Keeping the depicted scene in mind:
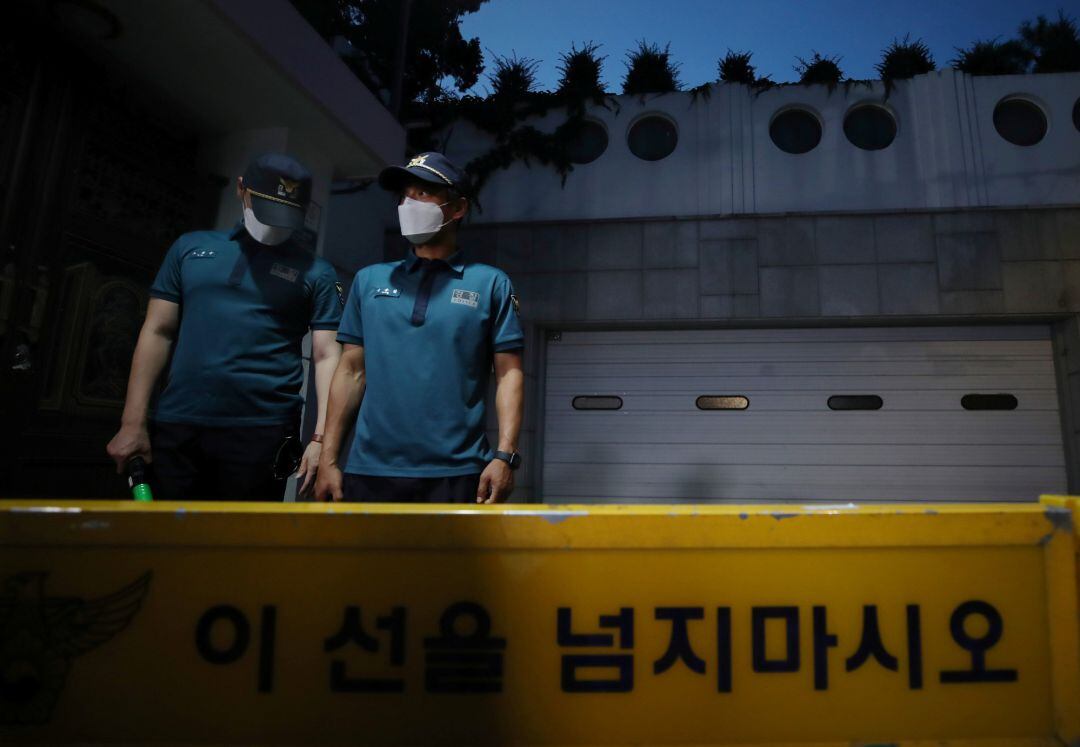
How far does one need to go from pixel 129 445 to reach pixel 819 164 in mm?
6531

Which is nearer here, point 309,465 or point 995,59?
point 309,465

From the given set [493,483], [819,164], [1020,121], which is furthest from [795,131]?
[493,483]

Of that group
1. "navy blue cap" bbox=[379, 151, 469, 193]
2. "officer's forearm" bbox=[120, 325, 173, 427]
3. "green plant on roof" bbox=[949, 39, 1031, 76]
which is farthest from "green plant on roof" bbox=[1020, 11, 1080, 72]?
"officer's forearm" bbox=[120, 325, 173, 427]

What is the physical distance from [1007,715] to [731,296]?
5.26 meters

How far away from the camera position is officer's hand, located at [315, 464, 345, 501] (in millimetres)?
1866

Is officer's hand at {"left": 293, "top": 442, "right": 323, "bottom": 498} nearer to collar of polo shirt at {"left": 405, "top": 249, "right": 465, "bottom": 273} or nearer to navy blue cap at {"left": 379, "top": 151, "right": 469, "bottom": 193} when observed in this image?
collar of polo shirt at {"left": 405, "top": 249, "right": 465, "bottom": 273}

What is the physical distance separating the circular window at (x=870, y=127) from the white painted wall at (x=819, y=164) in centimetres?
9

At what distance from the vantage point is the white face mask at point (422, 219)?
2051 millimetres

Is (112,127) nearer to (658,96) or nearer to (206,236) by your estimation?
(206,236)

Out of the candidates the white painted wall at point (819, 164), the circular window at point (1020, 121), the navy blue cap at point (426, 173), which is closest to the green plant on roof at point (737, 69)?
the white painted wall at point (819, 164)

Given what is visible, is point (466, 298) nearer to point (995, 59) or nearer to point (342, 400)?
point (342, 400)

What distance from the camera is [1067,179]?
5.70 meters

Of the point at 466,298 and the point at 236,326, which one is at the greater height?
the point at 466,298

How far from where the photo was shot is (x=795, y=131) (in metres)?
6.28
